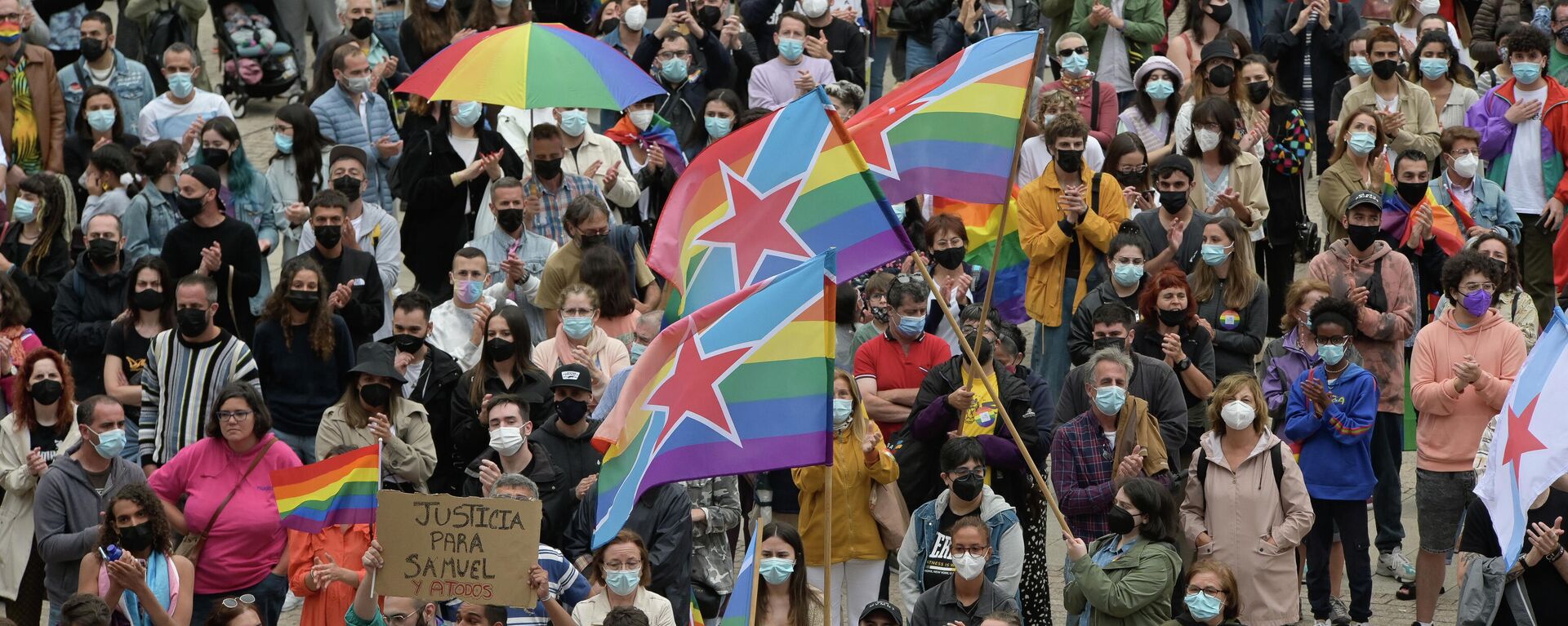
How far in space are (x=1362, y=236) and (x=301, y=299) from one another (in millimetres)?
5761

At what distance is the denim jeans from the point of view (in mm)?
13250

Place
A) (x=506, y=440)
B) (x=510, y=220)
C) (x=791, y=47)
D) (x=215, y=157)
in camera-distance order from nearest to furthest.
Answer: (x=506, y=440) → (x=510, y=220) → (x=215, y=157) → (x=791, y=47)

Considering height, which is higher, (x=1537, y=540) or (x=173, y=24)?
(x=1537, y=540)

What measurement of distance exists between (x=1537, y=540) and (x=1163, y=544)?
64.5 inches

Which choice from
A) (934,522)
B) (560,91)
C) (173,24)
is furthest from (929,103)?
(173,24)

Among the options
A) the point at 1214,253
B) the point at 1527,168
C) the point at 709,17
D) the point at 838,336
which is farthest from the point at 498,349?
the point at 1527,168

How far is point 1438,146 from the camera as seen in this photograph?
1603 cm

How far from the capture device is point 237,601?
11180 mm

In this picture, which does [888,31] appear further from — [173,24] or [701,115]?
[173,24]

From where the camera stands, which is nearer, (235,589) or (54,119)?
(235,589)

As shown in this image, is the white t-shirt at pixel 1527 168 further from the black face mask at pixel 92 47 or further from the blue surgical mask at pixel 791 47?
the black face mask at pixel 92 47

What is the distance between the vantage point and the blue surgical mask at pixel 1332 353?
12422 mm

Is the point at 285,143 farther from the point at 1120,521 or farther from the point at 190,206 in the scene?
the point at 1120,521

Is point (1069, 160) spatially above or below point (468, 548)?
below
